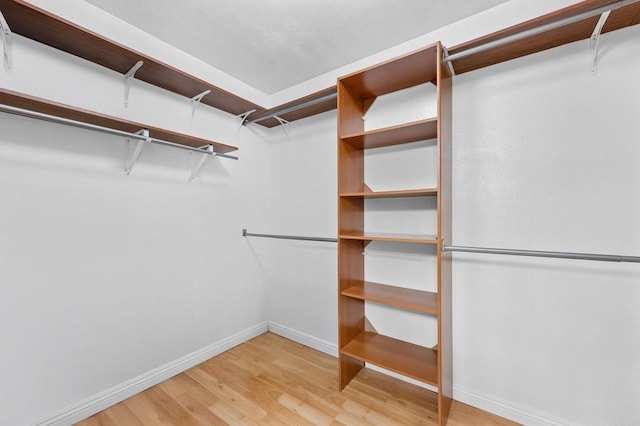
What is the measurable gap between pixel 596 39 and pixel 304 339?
292 cm

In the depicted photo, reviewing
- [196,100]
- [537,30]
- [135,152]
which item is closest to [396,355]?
[537,30]

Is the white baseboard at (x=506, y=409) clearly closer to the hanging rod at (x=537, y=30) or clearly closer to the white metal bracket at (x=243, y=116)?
the hanging rod at (x=537, y=30)

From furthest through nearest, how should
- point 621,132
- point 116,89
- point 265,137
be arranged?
point 265,137 → point 116,89 → point 621,132

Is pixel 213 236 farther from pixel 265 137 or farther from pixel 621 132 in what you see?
pixel 621 132

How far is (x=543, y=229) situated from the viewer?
5.08 ft

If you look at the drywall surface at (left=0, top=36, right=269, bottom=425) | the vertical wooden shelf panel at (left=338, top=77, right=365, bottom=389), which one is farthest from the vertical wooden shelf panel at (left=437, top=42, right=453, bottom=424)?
the drywall surface at (left=0, top=36, right=269, bottom=425)

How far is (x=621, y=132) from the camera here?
1.36m

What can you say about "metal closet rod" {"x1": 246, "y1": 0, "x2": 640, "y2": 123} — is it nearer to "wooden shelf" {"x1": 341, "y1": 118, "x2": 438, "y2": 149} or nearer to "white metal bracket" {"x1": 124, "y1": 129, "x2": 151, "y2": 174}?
"wooden shelf" {"x1": 341, "y1": 118, "x2": 438, "y2": 149}

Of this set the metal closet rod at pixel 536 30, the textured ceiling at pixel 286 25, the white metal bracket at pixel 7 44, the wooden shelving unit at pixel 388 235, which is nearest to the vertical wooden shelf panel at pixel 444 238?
the wooden shelving unit at pixel 388 235

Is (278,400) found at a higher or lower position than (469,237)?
lower

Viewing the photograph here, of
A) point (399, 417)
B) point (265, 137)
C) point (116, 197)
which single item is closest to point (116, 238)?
point (116, 197)

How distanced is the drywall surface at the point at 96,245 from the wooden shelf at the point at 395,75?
1316mm

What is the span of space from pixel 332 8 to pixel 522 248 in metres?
1.91

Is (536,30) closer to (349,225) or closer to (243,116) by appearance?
(349,225)
